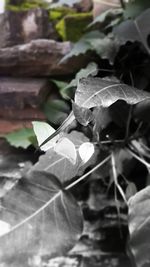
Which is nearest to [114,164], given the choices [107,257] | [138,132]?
[138,132]

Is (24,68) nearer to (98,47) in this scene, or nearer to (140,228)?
(98,47)

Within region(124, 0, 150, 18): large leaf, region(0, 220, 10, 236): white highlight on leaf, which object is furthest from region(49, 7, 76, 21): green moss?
region(0, 220, 10, 236): white highlight on leaf

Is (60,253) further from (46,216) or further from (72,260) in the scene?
(72,260)

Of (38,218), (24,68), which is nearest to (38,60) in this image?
(24,68)

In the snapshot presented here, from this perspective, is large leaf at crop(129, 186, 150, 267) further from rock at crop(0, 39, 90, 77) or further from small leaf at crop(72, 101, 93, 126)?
rock at crop(0, 39, 90, 77)

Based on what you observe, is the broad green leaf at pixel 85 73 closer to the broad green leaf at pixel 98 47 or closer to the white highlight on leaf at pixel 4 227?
the broad green leaf at pixel 98 47

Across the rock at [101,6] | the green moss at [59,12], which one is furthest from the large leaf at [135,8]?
the green moss at [59,12]
